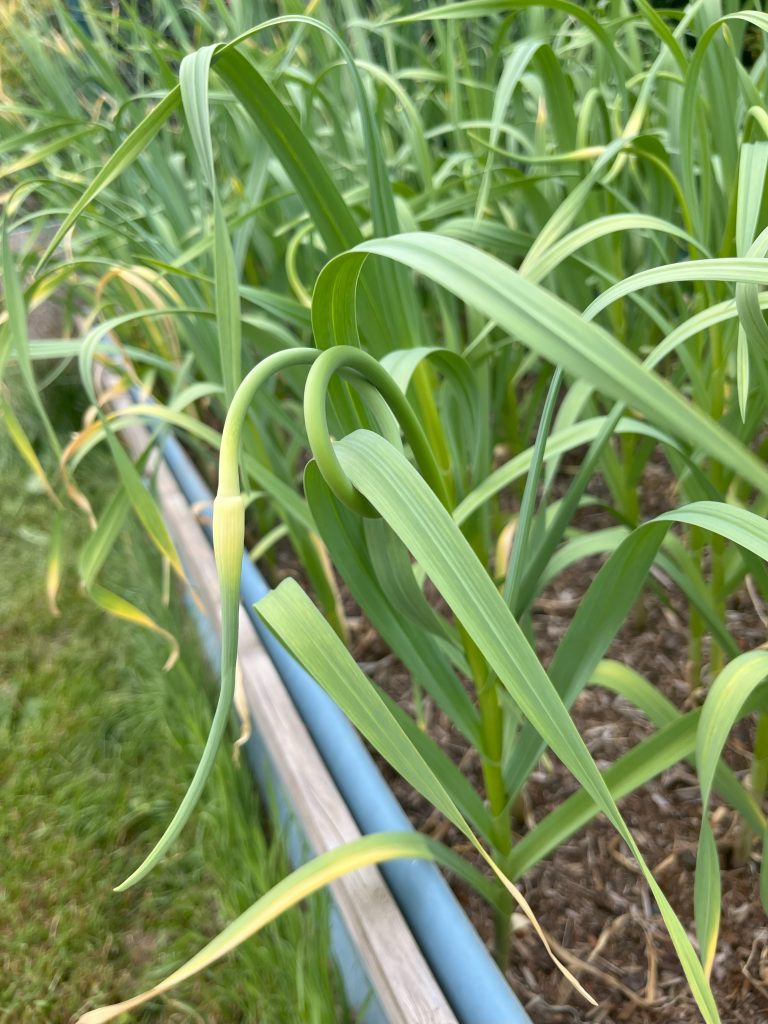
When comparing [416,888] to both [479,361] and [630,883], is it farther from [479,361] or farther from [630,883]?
[479,361]

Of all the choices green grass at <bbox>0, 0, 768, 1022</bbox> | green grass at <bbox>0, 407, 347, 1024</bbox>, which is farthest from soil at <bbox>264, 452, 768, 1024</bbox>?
green grass at <bbox>0, 407, 347, 1024</bbox>

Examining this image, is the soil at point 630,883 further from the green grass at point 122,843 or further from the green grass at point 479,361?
the green grass at point 122,843

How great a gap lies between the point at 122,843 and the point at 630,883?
1.83ft

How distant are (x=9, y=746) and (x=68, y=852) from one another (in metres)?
0.21

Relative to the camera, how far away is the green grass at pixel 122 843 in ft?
2.29

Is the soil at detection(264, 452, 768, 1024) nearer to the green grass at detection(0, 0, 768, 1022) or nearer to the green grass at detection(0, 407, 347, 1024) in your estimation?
the green grass at detection(0, 0, 768, 1022)

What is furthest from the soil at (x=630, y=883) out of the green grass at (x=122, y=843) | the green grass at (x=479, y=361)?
the green grass at (x=122, y=843)

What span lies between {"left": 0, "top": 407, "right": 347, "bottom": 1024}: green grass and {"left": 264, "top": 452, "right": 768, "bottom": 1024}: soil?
0.17m

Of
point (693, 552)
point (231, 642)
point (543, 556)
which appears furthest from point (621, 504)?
point (231, 642)

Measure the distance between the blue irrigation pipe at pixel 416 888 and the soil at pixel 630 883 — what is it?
107 millimetres

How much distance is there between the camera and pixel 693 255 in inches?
24.8

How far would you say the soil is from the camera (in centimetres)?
58

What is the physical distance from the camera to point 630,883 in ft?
2.18

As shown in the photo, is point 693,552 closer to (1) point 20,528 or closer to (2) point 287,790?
(2) point 287,790
